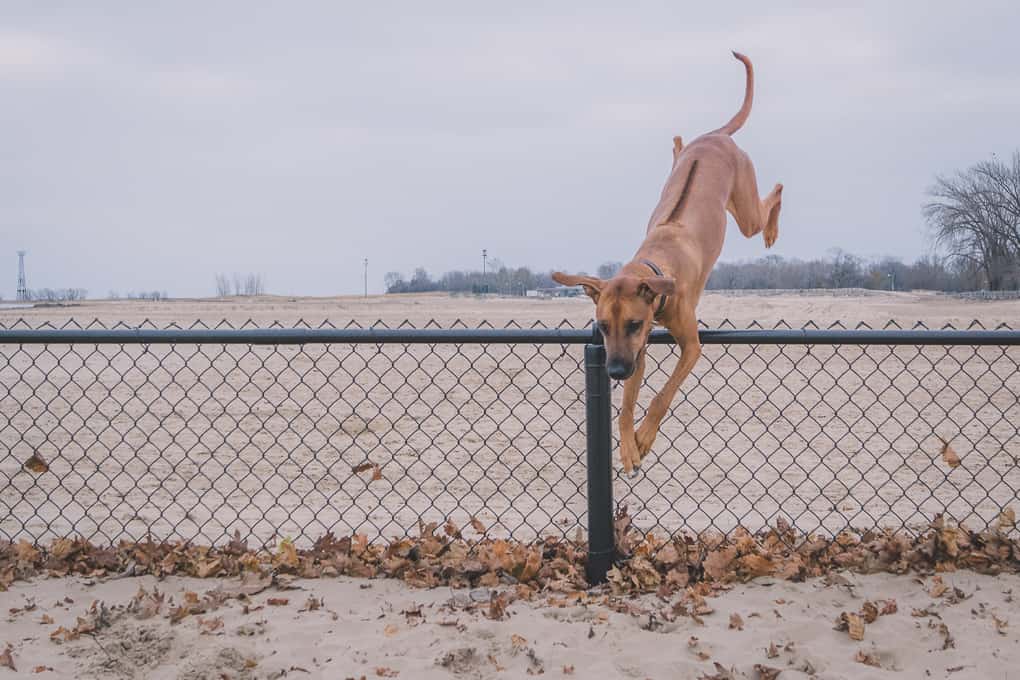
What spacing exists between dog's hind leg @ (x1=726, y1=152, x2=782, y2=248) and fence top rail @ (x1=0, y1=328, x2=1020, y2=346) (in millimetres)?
577

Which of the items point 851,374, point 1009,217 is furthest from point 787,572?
point 1009,217

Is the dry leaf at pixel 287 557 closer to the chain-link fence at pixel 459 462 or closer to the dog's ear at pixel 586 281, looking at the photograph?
the chain-link fence at pixel 459 462

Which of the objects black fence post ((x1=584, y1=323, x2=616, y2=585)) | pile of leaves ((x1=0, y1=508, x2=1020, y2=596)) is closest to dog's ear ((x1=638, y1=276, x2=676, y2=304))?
black fence post ((x1=584, y1=323, x2=616, y2=585))

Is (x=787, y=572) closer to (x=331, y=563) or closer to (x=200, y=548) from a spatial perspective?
(x=331, y=563)

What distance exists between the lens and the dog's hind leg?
12.1 feet

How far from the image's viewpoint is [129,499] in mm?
6137

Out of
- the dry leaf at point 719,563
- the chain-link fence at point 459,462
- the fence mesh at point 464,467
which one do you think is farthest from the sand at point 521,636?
the chain-link fence at point 459,462

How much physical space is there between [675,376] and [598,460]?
557 millimetres

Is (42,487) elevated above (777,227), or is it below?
below

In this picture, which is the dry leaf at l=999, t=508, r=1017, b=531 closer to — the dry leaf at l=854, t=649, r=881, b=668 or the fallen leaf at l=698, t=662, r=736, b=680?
the dry leaf at l=854, t=649, r=881, b=668

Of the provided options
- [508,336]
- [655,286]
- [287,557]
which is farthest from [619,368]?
[287,557]

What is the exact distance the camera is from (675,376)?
3395 mm

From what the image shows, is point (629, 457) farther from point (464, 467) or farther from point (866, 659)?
point (464, 467)

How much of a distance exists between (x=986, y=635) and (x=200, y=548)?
142 inches
